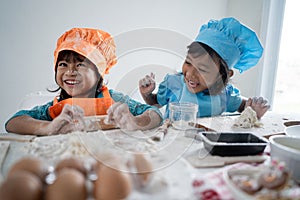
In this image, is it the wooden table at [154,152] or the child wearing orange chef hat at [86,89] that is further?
the child wearing orange chef hat at [86,89]

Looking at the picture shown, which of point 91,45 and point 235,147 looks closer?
point 235,147

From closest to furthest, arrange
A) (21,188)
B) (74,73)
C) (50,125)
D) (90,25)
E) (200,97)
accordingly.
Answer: (21,188)
(50,125)
(74,73)
(200,97)
(90,25)

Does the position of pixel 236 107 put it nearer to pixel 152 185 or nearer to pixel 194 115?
pixel 194 115

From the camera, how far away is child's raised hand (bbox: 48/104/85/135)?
2.05 ft

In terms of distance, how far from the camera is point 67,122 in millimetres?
638

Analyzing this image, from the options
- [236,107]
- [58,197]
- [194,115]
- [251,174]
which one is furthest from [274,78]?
[58,197]

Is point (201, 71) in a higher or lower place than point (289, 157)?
higher

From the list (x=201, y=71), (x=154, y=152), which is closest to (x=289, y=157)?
(x=154, y=152)

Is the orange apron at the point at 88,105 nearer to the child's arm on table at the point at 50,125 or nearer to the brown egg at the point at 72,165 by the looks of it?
the child's arm on table at the point at 50,125

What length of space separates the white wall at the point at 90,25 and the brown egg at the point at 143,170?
2.09ft

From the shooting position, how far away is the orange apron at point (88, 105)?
0.76 m

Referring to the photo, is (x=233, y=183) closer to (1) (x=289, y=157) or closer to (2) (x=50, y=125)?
(1) (x=289, y=157)

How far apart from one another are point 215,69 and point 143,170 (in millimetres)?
578

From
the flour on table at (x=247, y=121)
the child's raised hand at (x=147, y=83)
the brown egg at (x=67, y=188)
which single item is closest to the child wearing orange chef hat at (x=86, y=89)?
the child's raised hand at (x=147, y=83)
